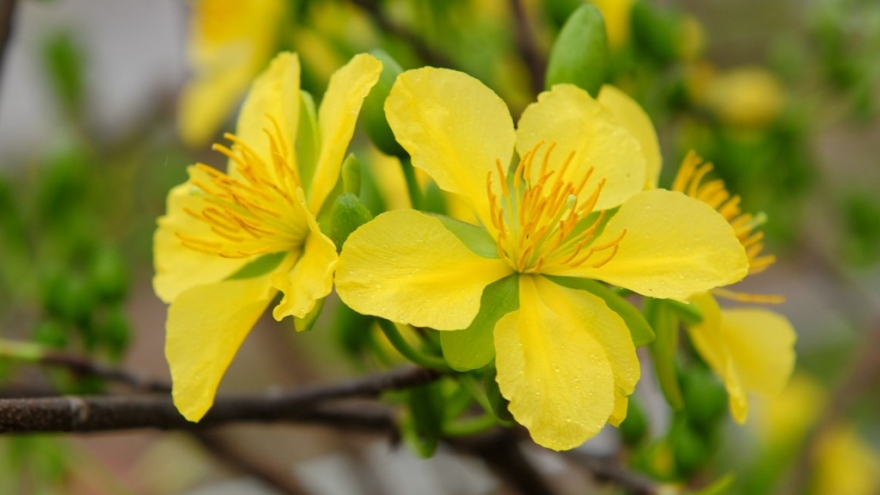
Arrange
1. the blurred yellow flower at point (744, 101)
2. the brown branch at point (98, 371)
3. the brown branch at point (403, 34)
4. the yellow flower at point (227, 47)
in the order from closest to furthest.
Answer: the brown branch at point (98, 371) → the brown branch at point (403, 34) → the yellow flower at point (227, 47) → the blurred yellow flower at point (744, 101)

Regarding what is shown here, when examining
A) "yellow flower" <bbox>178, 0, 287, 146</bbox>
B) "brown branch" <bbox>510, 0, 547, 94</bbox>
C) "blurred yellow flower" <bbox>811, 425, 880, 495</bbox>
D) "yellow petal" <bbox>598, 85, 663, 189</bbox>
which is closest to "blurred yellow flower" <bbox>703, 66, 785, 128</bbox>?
"brown branch" <bbox>510, 0, 547, 94</bbox>

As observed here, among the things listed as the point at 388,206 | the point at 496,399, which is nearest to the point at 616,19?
the point at 388,206

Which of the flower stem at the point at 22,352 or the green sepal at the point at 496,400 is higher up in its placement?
the green sepal at the point at 496,400

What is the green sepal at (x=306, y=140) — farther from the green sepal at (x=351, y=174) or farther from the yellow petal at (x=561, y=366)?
the yellow petal at (x=561, y=366)

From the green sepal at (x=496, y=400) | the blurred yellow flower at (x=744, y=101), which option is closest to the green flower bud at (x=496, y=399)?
the green sepal at (x=496, y=400)

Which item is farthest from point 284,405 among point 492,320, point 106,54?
point 106,54

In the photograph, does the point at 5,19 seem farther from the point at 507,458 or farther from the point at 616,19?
the point at 616,19

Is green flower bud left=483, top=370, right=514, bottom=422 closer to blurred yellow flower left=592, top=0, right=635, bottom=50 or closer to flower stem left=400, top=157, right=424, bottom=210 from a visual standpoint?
flower stem left=400, top=157, right=424, bottom=210
